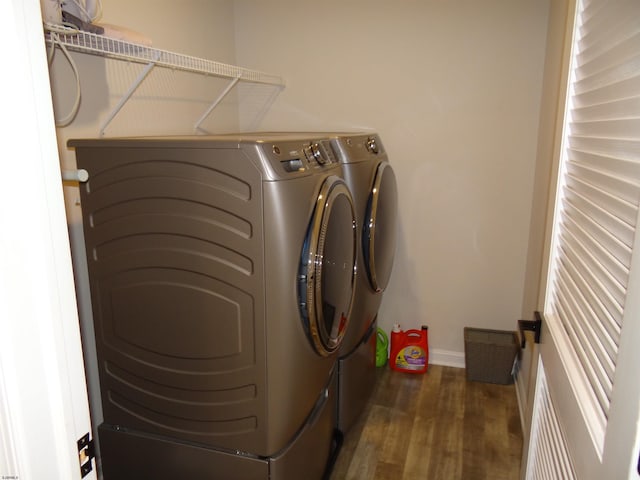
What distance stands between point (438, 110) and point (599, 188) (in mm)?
1901

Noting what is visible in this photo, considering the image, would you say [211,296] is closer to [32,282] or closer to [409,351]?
[32,282]

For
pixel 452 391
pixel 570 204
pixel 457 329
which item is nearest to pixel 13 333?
pixel 570 204

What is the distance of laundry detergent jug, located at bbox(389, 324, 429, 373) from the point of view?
2891 mm

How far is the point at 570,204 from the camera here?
1143 millimetres

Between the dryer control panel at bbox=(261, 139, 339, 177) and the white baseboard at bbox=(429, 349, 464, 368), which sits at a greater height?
the dryer control panel at bbox=(261, 139, 339, 177)

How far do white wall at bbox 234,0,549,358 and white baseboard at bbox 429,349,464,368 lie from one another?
0.02 meters

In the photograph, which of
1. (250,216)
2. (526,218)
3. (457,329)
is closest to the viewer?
(250,216)

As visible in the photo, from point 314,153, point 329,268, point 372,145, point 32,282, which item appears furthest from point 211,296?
point 372,145

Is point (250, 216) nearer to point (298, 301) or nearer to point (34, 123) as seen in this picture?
point (298, 301)

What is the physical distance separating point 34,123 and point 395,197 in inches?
81.5

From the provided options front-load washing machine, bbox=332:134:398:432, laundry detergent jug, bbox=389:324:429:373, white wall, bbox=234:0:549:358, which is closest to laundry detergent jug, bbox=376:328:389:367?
laundry detergent jug, bbox=389:324:429:373

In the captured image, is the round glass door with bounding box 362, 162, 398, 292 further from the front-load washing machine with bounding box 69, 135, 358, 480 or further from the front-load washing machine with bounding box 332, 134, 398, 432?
the front-load washing machine with bounding box 69, 135, 358, 480

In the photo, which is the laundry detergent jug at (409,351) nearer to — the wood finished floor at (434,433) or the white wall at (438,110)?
the wood finished floor at (434,433)

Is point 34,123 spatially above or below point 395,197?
above
